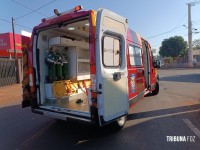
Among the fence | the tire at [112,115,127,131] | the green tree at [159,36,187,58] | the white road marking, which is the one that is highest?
the green tree at [159,36,187,58]

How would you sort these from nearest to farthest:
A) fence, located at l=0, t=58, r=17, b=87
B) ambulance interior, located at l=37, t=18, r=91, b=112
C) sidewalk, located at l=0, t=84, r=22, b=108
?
ambulance interior, located at l=37, t=18, r=91, b=112
sidewalk, located at l=0, t=84, r=22, b=108
fence, located at l=0, t=58, r=17, b=87

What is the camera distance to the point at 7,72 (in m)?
17.4

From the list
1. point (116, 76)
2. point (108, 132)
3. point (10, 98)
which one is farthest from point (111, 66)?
point (10, 98)

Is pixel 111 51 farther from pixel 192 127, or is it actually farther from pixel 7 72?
pixel 7 72

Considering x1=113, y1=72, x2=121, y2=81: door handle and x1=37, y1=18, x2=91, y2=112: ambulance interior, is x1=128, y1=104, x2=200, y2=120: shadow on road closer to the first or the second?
x1=37, y1=18, x2=91, y2=112: ambulance interior

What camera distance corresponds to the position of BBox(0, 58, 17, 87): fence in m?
16.9

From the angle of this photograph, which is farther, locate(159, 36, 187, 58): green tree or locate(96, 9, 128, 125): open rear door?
locate(159, 36, 187, 58): green tree

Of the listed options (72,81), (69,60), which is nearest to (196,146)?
(72,81)

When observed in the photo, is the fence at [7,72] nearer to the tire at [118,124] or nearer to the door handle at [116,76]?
the tire at [118,124]

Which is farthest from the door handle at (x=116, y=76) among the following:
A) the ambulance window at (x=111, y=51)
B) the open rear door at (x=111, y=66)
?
the ambulance window at (x=111, y=51)

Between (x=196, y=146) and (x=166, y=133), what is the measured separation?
2.73 feet

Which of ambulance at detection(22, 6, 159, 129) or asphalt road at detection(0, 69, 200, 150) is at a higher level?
ambulance at detection(22, 6, 159, 129)

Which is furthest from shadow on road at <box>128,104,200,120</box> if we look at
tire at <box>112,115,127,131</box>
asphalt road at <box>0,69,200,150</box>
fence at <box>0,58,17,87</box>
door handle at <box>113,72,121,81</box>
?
fence at <box>0,58,17,87</box>

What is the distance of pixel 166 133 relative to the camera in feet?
16.1
